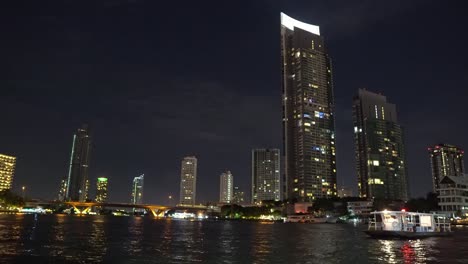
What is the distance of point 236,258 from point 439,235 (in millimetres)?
75240

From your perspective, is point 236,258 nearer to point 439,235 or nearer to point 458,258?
point 458,258

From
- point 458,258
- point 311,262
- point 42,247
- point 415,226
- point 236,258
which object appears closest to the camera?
point 311,262

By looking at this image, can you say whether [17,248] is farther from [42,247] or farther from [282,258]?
[282,258]

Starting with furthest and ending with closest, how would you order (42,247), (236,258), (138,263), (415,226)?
(415,226) → (42,247) → (236,258) → (138,263)

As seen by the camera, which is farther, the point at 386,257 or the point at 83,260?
the point at 386,257

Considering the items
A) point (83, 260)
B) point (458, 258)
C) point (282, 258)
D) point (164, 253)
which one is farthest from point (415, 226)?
point (83, 260)

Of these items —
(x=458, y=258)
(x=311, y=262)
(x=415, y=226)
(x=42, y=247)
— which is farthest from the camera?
(x=415, y=226)

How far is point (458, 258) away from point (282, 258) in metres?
25.1

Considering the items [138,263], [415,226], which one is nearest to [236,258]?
[138,263]

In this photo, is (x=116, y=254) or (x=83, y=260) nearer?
(x=83, y=260)

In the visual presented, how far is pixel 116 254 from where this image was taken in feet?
178

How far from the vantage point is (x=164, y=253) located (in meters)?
57.6

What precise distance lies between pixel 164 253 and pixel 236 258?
11346mm

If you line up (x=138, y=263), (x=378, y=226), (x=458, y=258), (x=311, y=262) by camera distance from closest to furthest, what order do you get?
(x=138, y=263) → (x=311, y=262) → (x=458, y=258) → (x=378, y=226)
